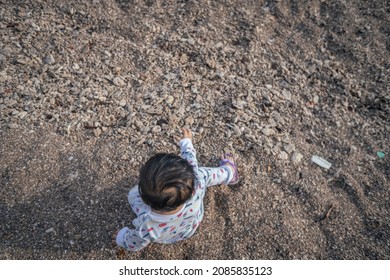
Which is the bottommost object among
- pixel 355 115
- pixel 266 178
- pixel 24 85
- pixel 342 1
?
pixel 24 85

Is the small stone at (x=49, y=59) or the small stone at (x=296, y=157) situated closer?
the small stone at (x=296, y=157)

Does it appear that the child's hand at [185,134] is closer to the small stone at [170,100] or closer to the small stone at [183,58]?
the small stone at [170,100]

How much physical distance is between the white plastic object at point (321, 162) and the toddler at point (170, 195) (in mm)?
801

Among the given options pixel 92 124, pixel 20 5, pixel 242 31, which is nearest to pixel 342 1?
pixel 242 31

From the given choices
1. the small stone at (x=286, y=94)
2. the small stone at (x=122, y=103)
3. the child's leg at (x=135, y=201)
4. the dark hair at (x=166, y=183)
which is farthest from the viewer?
the small stone at (x=286, y=94)

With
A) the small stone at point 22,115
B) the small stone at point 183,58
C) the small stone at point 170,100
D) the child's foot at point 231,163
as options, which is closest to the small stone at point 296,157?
the child's foot at point 231,163

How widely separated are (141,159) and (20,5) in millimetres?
2404

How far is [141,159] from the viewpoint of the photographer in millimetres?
2969

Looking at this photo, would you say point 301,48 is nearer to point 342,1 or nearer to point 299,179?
point 342,1

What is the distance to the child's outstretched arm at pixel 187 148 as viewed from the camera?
2.61m

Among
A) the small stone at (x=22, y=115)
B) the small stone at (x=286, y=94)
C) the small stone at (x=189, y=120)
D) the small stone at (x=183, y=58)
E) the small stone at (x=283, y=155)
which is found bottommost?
the small stone at (x=22, y=115)

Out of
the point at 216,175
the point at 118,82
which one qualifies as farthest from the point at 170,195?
the point at 118,82

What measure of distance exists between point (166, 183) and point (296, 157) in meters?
1.59

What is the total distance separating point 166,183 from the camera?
1965mm
